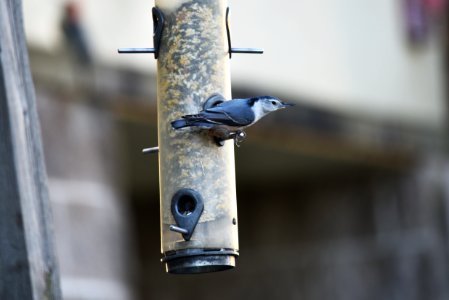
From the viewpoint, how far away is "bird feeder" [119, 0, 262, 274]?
3.68 meters

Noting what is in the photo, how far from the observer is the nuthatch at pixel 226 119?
3729mm

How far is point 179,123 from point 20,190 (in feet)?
3.12

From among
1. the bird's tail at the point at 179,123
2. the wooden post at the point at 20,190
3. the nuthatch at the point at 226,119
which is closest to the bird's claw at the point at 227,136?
the nuthatch at the point at 226,119

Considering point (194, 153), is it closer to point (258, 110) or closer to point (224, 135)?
point (224, 135)

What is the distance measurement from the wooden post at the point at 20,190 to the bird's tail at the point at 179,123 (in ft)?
2.67

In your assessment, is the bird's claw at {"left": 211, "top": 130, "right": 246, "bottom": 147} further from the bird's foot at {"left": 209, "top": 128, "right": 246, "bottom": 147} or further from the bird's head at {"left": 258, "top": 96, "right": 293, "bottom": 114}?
the bird's head at {"left": 258, "top": 96, "right": 293, "bottom": 114}

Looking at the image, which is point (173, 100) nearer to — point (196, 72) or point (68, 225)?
point (196, 72)

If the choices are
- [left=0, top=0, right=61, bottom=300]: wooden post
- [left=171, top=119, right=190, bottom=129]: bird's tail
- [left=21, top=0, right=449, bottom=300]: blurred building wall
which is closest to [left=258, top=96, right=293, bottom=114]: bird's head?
[left=171, top=119, right=190, bottom=129]: bird's tail

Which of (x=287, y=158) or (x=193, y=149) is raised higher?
(x=287, y=158)

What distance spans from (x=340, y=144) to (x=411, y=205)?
974 millimetres

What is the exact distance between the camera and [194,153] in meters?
3.84

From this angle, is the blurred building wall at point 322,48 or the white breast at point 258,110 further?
the blurred building wall at point 322,48

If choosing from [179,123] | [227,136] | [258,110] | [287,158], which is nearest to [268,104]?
[258,110]

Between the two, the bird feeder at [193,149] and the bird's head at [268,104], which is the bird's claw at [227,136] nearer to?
the bird feeder at [193,149]
